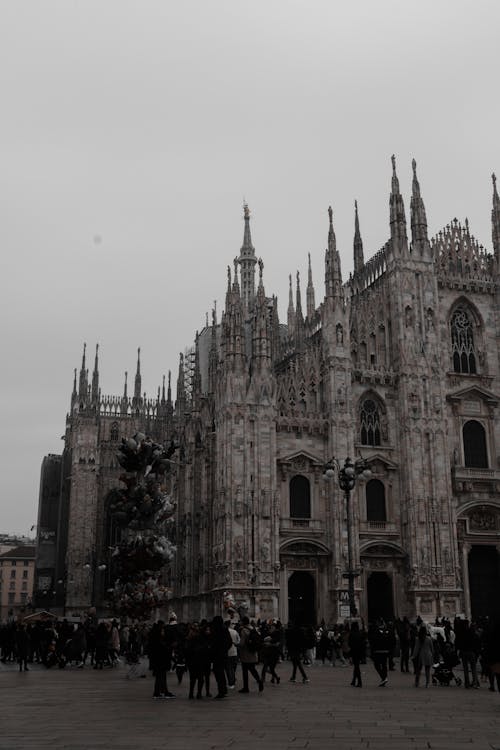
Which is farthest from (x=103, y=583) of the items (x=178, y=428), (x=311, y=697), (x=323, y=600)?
(x=311, y=697)

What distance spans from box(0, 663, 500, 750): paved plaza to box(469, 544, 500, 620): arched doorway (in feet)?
78.6

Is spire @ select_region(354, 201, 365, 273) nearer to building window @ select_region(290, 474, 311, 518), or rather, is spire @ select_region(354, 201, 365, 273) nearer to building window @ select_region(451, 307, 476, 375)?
building window @ select_region(451, 307, 476, 375)

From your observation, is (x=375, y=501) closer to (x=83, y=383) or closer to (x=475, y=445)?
(x=475, y=445)

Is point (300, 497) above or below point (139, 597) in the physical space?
above

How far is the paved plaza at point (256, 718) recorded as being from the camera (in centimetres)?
1082

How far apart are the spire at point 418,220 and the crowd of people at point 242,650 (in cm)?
2271

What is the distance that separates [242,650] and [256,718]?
17.4 feet

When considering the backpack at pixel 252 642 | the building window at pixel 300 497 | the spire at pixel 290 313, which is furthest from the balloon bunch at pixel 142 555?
the spire at pixel 290 313

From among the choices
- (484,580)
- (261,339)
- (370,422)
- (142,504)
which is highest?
(261,339)

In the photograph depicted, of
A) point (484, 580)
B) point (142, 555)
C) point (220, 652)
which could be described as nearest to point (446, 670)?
point (220, 652)

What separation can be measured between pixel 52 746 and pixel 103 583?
61.5m

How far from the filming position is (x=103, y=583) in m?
69.8

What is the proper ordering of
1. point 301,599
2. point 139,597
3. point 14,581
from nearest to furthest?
point 139,597
point 301,599
point 14,581

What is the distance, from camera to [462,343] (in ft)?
153
